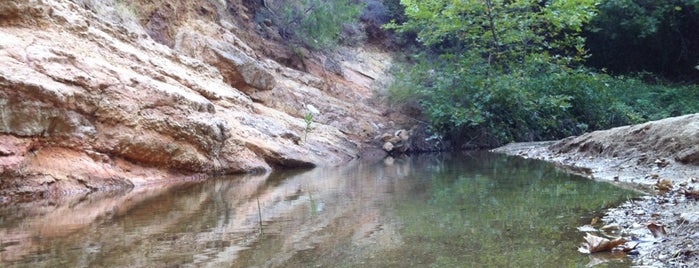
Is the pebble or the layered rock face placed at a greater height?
the layered rock face

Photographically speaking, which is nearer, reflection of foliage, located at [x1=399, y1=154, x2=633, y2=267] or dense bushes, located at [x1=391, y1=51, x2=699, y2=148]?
reflection of foliage, located at [x1=399, y1=154, x2=633, y2=267]

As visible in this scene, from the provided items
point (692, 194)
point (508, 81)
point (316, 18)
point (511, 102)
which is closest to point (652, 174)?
point (692, 194)

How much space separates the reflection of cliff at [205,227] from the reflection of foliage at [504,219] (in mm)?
289

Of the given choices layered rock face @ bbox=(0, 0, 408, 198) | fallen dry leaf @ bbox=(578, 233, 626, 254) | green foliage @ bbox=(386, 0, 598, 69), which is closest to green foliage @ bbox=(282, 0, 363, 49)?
green foliage @ bbox=(386, 0, 598, 69)

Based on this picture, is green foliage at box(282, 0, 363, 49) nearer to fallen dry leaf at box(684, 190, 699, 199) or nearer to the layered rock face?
the layered rock face

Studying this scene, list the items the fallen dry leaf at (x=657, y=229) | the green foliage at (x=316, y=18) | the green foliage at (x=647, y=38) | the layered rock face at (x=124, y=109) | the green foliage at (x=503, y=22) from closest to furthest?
1. the fallen dry leaf at (x=657, y=229)
2. the layered rock face at (x=124, y=109)
3. the green foliage at (x=503, y=22)
4. the green foliage at (x=316, y=18)
5. the green foliage at (x=647, y=38)

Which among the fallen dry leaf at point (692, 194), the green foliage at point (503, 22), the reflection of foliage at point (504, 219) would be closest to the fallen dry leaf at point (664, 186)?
the reflection of foliage at point (504, 219)

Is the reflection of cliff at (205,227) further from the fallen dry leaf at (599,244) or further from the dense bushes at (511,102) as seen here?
the dense bushes at (511,102)

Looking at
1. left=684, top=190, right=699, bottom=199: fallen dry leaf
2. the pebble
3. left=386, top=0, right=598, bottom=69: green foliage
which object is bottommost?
the pebble

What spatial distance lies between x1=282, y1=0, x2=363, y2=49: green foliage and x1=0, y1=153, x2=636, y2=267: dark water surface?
10653 mm

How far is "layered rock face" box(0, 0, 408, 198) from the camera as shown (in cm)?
654

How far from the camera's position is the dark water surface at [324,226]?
284cm

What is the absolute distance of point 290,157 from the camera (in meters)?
10.2

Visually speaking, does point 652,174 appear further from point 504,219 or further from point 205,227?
point 205,227
